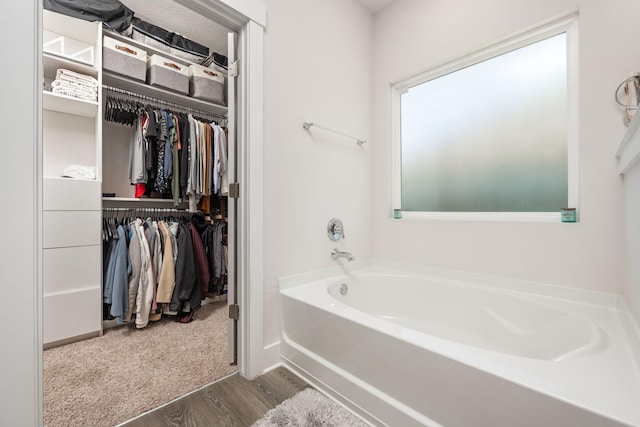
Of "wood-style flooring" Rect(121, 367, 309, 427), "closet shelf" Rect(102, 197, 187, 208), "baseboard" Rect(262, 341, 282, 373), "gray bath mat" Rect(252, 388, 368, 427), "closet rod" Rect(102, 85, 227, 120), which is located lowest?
"wood-style flooring" Rect(121, 367, 309, 427)

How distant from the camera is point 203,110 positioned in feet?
9.02

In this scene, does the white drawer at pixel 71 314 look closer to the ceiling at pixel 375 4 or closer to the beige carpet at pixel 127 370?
the beige carpet at pixel 127 370

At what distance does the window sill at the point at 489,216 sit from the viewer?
4.90 ft

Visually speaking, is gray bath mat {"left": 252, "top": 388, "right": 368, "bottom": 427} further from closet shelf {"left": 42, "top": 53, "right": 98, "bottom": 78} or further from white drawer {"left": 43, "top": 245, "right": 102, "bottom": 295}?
closet shelf {"left": 42, "top": 53, "right": 98, "bottom": 78}

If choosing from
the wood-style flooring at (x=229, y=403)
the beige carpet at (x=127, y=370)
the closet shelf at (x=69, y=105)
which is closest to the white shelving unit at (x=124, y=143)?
the closet shelf at (x=69, y=105)

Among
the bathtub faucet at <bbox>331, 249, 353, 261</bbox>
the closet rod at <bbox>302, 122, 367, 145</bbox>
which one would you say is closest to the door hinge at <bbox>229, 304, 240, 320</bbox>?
the bathtub faucet at <bbox>331, 249, 353, 261</bbox>

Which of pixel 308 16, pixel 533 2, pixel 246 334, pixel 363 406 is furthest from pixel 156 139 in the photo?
pixel 533 2

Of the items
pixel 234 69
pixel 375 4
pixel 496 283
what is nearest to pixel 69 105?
pixel 234 69

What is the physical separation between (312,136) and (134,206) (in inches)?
71.1

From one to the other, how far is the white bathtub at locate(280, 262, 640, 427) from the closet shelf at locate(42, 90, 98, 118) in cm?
193

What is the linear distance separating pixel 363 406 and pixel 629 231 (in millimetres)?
1320

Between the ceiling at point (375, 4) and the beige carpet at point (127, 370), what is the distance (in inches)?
106

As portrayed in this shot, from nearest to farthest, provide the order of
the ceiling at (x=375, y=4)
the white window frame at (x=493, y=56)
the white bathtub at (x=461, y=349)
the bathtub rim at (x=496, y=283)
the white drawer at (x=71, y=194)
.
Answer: the white bathtub at (x=461, y=349), the bathtub rim at (x=496, y=283), the white window frame at (x=493, y=56), the white drawer at (x=71, y=194), the ceiling at (x=375, y=4)

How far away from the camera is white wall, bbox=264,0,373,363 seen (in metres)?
1.55
